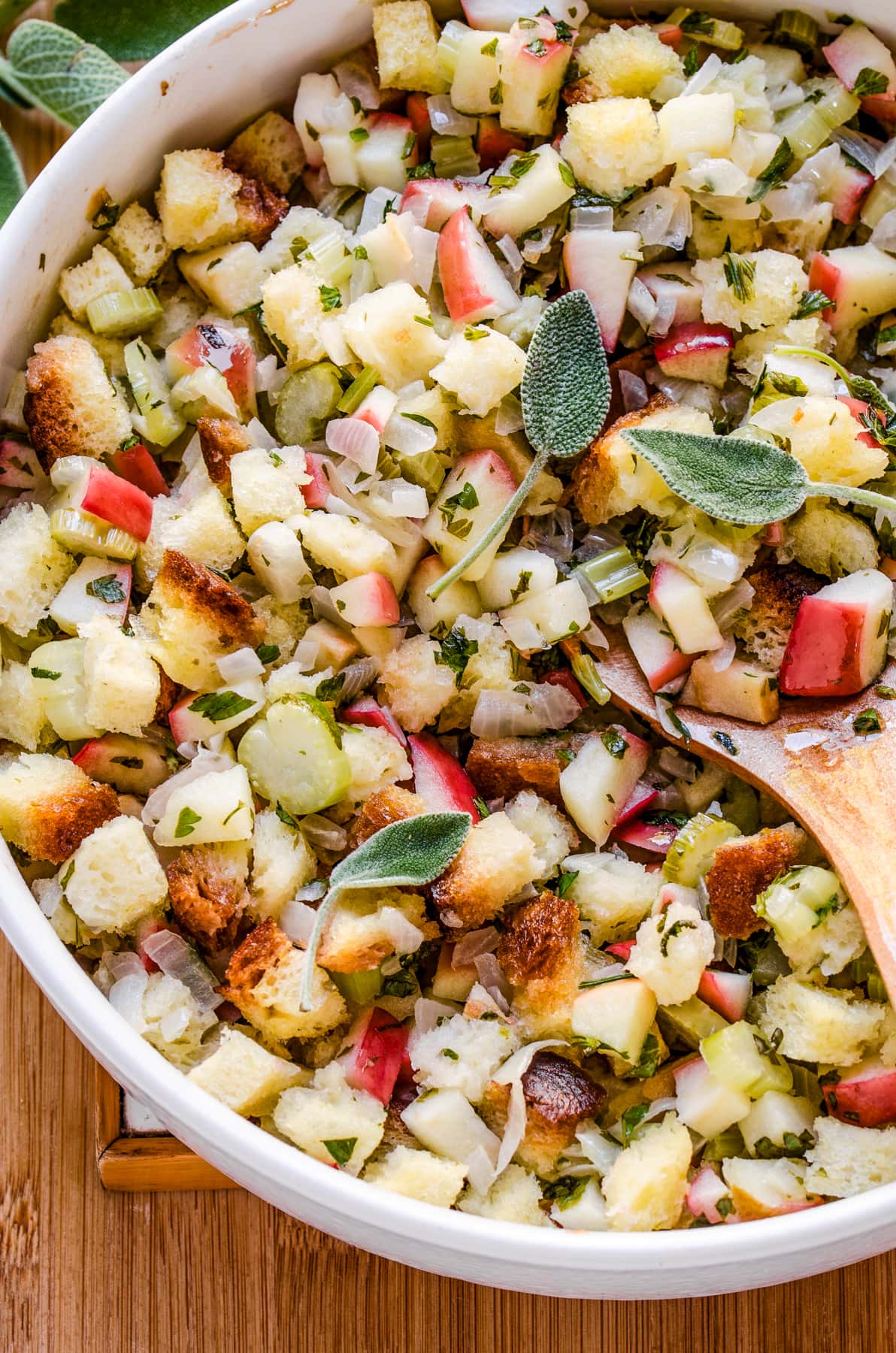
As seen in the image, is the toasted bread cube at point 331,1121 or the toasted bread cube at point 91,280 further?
the toasted bread cube at point 91,280

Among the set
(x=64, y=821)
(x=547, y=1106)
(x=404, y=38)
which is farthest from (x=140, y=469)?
(x=547, y=1106)

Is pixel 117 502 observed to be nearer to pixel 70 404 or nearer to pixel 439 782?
pixel 70 404

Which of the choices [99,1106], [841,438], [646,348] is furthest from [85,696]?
[841,438]

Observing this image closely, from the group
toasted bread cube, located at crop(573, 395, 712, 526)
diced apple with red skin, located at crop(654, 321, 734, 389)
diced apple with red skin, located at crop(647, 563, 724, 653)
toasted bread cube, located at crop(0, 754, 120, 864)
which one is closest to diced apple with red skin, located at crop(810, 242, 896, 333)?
diced apple with red skin, located at crop(654, 321, 734, 389)

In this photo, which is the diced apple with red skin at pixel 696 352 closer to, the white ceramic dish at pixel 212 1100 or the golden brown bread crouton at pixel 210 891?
the white ceramic dish at pixel 212 1100

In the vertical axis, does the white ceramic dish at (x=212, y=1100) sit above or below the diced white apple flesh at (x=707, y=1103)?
above

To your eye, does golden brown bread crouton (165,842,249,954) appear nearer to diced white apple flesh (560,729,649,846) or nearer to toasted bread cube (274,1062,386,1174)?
toasted bread cube (274,1062,386,1174)

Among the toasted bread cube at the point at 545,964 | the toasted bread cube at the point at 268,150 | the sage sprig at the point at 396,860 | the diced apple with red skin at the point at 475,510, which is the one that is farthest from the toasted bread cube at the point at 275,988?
the toasted bread cube at the point at 268,150
